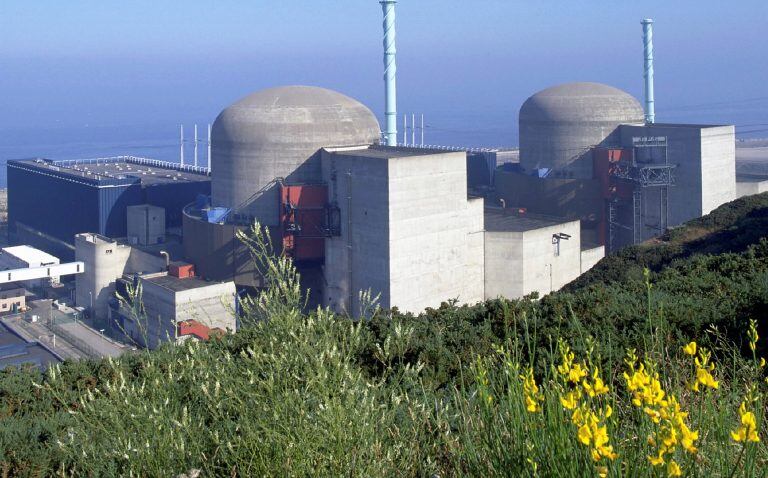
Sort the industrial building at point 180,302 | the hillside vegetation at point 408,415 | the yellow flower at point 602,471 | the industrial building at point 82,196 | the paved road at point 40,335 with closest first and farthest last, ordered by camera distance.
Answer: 1. the yellow flower at point 602,471
2. the hillside vegetation at point 408,415
3. the industrial building at point 180,302
4. the paved road at point 40,335
5. the industrial building at point 82,196

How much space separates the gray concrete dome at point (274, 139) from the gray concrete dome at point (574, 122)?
1083 centimetres

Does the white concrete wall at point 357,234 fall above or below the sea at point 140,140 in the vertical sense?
below

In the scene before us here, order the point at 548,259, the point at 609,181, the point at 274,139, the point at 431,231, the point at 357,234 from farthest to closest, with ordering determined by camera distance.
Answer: the point at 609,181 < the point at 274,139 < the point at 548,259 < the point at 357,234 < the point at 431,231

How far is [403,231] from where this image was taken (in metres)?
31.1

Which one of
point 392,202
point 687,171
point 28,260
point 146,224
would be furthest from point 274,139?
point 687,171

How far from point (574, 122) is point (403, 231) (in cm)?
1587

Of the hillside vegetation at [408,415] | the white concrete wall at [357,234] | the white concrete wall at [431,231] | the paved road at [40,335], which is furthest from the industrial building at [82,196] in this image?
the hillside vegetation at [408,415]

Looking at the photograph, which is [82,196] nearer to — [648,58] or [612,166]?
[612,166]

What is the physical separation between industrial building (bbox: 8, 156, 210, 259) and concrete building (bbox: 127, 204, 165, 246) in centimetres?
140

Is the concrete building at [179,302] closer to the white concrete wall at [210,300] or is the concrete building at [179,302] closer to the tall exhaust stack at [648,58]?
the white concrete wall at [210,300]

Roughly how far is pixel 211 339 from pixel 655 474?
803cm

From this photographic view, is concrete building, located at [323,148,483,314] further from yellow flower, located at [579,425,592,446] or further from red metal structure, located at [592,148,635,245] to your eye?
yellow flower, located at [579,425,592,446]

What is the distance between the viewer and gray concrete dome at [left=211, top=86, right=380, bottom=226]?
3559 cm

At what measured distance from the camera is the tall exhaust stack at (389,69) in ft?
147
